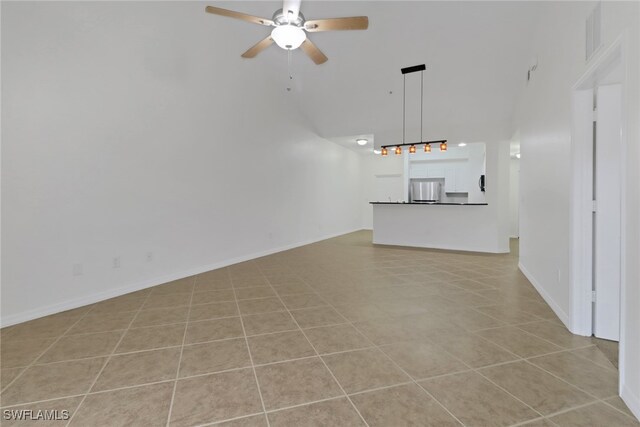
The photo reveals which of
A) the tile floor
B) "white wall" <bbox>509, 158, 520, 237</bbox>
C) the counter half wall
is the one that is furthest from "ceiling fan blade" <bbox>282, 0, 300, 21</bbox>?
"white wall" <bbox>509, 158, 520, 237</bbox>

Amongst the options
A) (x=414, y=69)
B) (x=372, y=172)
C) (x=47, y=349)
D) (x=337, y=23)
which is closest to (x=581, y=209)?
(x=337, y=23)

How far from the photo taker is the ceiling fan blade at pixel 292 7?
7.75 ft

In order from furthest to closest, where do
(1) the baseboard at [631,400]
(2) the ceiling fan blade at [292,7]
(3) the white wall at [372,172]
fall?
1. (3) the white wall at [372,172]
2. (2) the ceiling fan blade at [292,7]
3. (1) the baseboard at [631,400]

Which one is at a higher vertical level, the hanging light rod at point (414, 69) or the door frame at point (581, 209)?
the hanging light rod at point (414, 69)

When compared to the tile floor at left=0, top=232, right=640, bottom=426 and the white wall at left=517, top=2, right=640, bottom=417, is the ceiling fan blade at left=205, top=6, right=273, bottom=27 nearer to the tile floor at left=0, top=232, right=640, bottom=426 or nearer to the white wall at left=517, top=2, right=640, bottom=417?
the white wall at left=517, top=2, right=640, bottom=417

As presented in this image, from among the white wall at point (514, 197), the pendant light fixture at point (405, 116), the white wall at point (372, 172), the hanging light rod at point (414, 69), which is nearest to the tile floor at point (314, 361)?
the pendant light fixture at point (405, 116)

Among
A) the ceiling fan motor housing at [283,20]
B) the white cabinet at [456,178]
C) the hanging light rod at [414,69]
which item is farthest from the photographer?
the white cabinet at [456,178]

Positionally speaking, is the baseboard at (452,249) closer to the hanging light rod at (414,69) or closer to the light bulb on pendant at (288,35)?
the hanging light rod at (414,69)

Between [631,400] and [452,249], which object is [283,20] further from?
[452,249]

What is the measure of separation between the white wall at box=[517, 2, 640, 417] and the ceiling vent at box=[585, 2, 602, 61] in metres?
0.06

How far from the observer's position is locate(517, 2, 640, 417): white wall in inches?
63.2

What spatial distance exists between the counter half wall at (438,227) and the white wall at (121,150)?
3062mm

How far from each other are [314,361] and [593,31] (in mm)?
3008

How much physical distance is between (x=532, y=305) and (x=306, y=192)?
5253 mm
